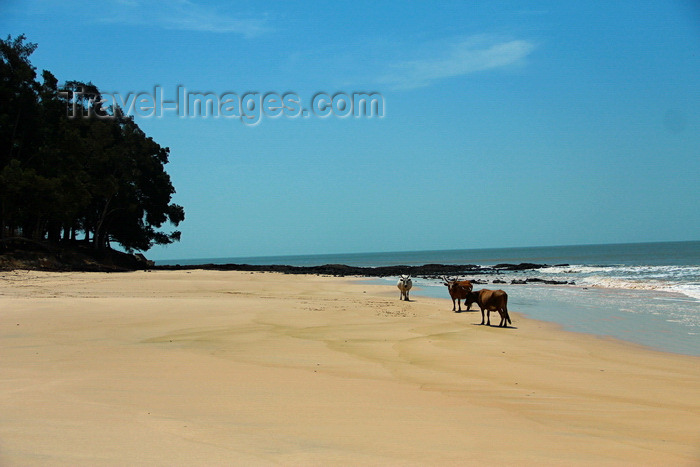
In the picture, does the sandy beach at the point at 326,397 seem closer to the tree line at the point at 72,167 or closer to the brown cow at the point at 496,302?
the brown cow at the point at 496,302

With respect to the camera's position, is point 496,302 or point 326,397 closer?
point 326,397

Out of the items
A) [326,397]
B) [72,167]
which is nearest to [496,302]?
[326,397]

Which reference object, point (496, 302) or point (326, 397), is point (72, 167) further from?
point (326, 397)

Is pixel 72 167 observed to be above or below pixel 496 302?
above

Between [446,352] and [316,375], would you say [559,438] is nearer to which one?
[316,375]

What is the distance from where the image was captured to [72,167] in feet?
110

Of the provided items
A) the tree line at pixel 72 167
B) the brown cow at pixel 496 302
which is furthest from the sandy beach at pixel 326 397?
the tree line at pixel 72 167

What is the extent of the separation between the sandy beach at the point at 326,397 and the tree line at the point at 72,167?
22.7 m

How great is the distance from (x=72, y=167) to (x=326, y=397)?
110 feet

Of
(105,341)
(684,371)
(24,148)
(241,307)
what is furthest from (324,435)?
(24,148)

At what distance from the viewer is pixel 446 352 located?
8203mm

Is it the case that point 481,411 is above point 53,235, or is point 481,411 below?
below

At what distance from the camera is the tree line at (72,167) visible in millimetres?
29625

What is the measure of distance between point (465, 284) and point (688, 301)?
811 centimetres
